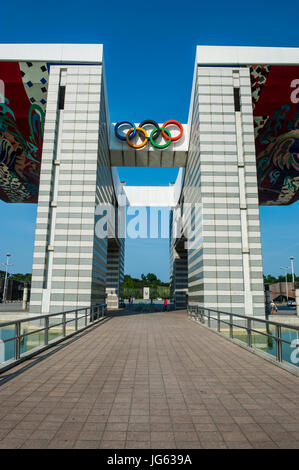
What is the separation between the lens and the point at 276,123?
21.5 meters

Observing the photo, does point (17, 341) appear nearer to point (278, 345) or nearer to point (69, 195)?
point (278, 345)

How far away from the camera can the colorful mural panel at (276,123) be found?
61.1ft

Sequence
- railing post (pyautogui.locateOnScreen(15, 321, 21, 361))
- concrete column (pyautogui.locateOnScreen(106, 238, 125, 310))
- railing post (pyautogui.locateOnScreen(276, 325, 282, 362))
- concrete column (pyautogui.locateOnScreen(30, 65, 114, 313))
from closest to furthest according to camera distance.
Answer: railing post (pyautogui.locateOnScreen(15, 321, 21, 361))
railing post (pyautogui.locateOnScreen(276, 325, 282, 362))
concrete column (pyautogui.locateOnScreen(30, 65, 114, 313))
concrete column (pyautogui.locateOnScreen(106, 238, 125, 310))

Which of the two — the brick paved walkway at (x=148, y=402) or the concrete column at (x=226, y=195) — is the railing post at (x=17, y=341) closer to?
the brick paved walkway at (x=148, y=402)

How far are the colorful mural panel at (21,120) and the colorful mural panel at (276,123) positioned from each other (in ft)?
47.0

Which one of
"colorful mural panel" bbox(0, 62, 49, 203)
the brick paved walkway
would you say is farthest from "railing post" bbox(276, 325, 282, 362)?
"colorful mural panel" bbox(0, 62, 49, 203)

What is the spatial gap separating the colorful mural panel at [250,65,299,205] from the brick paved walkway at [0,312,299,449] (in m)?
17.9

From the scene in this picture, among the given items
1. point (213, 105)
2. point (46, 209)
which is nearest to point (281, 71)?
point (213, 105)

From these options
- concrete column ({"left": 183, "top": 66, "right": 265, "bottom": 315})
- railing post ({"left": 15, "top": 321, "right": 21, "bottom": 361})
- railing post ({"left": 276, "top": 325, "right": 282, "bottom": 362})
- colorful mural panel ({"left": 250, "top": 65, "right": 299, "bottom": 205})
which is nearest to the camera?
railing post ({"left": 15, "top": 321, "right": 21, "bottom": 361})

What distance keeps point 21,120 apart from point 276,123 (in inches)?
758

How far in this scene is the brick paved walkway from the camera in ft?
11.0

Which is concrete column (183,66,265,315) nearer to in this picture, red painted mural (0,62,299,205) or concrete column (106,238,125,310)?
red painted mural (0,62,299,205)

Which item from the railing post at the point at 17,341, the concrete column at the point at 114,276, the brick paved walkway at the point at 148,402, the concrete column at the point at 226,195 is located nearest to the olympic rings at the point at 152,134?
the concrete column at the point at 226,195

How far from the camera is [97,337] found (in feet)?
35.8
